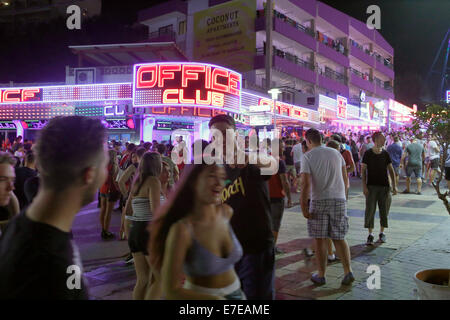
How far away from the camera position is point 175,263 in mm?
1739

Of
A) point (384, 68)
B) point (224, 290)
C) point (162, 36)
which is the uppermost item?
point (384, 68)

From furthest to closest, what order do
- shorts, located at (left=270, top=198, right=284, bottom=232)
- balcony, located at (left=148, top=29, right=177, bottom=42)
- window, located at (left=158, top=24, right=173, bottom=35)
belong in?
window, located at (left=158, top=24, right=173, bottom=35) < balcony, located at (left=148, top=29, right=177, bottom=42) < shorts, located at (left=270, top=198, right=284, bottom=232)

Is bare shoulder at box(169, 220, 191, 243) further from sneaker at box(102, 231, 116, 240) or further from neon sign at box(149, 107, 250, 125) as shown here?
neon sign at box(149, 107, 250, 125)

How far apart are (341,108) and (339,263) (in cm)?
2466

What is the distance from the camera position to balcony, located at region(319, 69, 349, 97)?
3579cm

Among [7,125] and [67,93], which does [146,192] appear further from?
[7,125]

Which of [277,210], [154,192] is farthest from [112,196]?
[277,210]

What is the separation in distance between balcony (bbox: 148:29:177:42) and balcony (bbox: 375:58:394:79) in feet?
95.0

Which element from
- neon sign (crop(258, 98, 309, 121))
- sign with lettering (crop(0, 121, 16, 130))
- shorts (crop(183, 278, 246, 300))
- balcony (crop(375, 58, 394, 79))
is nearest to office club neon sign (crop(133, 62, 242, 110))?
neon sign (crop(258, 98, 309, 121))

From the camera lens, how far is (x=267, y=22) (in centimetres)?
2745

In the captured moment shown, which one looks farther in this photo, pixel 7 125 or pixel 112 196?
pixel 7 125

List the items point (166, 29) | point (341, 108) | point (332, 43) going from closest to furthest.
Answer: point (341, 108) → point (166, 29) → point (332, 43)

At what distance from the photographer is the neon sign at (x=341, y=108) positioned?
27.7m
